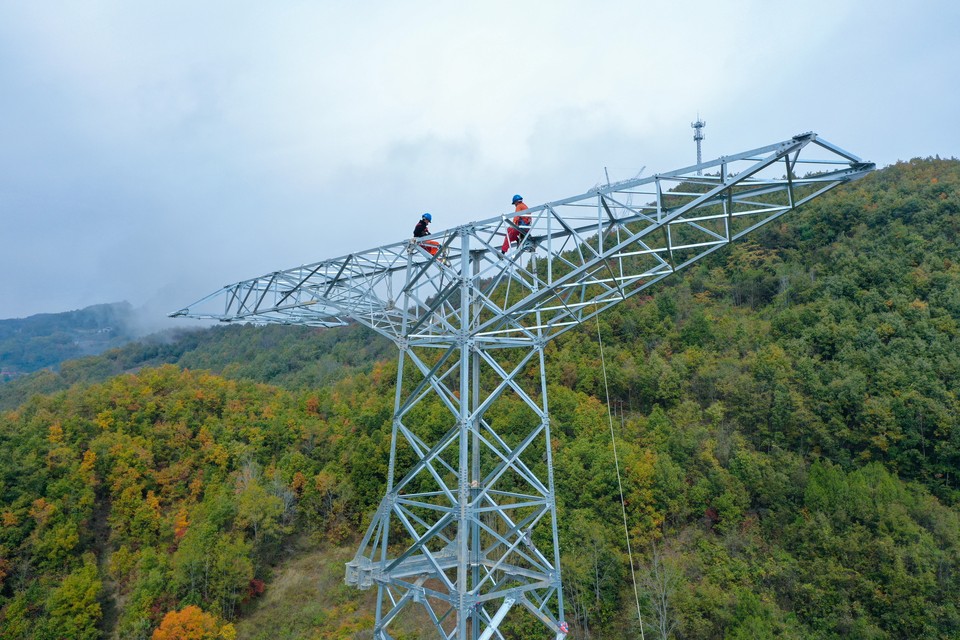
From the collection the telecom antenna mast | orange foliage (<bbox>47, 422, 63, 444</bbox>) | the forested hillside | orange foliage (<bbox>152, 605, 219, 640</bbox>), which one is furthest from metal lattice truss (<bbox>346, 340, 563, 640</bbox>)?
orange foliage (<bbox>47, 422, 63, 444</bbox>)

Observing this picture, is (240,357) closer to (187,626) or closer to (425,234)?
(187,626)

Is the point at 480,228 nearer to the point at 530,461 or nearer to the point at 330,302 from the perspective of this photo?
the point at 330,302

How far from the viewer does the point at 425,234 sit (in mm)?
11773

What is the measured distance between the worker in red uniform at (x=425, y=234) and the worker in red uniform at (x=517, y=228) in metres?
1.45

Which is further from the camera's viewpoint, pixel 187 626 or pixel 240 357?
pixel 240 357

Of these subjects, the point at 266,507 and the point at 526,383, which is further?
the point at 526,383

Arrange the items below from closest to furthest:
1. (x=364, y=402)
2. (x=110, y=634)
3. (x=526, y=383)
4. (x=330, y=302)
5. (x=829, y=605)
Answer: (x=330, y=302)
(x=829, y=605)
(x=110, y=634)
(x=526, y=383)
(x=364, y=402)

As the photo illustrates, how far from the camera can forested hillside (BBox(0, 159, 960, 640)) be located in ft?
68.7

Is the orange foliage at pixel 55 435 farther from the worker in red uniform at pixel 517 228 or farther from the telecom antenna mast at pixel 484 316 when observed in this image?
the worker in red uniform at pixel 517 228

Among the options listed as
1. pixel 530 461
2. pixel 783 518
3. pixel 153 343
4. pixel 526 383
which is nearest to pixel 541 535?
pixel 530 461

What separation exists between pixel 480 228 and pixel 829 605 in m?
19.6

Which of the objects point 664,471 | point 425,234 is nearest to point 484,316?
point 425,234

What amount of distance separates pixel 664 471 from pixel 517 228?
1964 centimetres

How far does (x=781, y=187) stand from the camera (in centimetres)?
859
